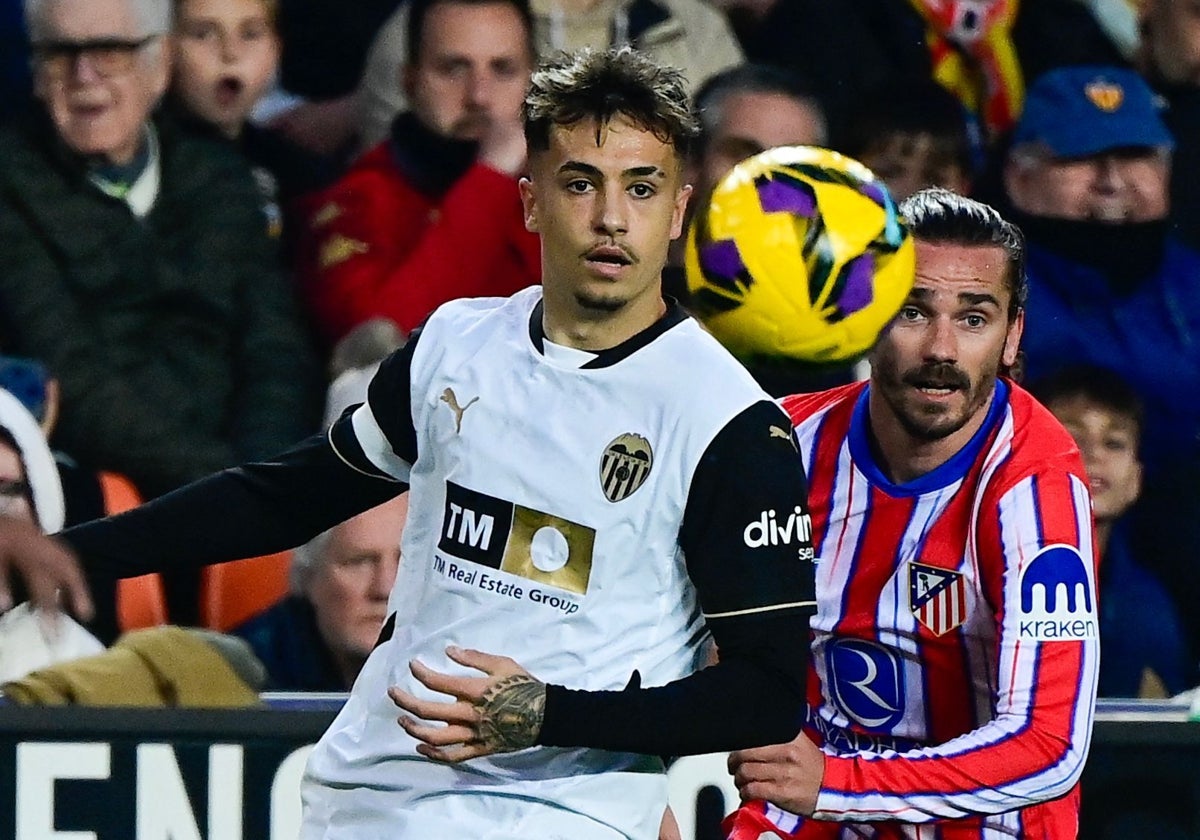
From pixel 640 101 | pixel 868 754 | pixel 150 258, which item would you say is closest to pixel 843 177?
pixel 640 101

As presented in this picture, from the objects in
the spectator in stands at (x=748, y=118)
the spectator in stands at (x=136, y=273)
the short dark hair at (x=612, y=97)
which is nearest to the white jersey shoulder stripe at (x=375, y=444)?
the short dark hair at (x=612, y=97)

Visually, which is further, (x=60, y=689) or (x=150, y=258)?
(x=150, y=258)

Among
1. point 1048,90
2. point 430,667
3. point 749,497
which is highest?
point 1048,90

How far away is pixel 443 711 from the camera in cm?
294

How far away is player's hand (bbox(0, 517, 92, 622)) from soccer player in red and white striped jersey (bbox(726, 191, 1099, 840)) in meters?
1.04

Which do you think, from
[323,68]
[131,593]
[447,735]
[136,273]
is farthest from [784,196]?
[323,68]

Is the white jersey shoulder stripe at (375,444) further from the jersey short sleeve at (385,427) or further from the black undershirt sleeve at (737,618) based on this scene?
the black undershirt sleeve at (737,618)

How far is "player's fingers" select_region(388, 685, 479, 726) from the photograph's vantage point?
9.62ft

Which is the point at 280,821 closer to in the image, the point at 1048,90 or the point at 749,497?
the point at 749,497

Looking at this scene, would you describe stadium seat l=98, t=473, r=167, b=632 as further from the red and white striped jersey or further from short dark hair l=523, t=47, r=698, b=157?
short dark hair l=523, t=47, r=698, b=157

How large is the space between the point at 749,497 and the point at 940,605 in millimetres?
737

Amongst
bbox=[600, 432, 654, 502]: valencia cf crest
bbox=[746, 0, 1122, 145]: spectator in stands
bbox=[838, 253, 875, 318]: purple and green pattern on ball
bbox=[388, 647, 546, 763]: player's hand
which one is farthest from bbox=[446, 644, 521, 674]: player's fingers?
bbox=[746, 0, 1122, 145]: spectator in stands

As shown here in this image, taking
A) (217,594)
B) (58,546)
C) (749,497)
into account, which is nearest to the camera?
(749,497)

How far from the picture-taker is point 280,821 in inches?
185
